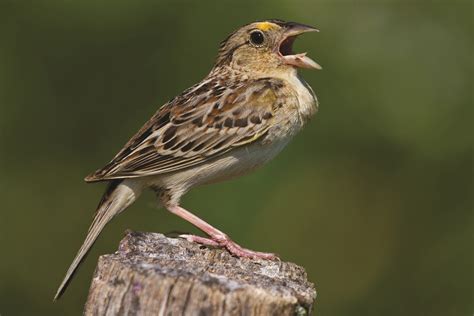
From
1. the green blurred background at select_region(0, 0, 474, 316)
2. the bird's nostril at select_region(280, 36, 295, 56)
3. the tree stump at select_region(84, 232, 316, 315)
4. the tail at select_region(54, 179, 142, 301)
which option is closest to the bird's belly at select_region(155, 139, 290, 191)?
the tail at select_region(54, 179, 142, 301)

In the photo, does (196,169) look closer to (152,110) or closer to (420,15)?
(152,110)

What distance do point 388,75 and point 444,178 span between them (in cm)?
105

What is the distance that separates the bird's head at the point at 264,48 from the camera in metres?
7.41

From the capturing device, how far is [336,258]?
9250 millimetres

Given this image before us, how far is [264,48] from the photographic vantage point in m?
7.50

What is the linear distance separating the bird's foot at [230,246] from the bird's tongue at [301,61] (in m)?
1.45

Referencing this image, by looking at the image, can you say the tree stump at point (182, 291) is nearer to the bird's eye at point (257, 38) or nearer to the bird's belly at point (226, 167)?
the bird's belly at point (226, 167)

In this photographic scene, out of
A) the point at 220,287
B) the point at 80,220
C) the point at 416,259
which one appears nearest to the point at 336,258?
the point at 416,259

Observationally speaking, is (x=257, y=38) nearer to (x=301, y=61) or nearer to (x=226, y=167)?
(x=301, y=61)

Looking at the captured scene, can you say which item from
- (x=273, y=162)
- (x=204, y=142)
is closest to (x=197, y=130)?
(x=204, y=142)

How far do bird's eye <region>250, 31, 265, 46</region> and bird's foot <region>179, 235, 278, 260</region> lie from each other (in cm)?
162

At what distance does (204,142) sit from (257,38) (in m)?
1.01

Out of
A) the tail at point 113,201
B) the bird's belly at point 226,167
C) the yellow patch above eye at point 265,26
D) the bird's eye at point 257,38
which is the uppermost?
the yellow patch above eye at point 265,26

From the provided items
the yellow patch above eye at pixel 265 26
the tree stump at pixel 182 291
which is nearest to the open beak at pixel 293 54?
the yellow patch above eye at pixel 265 26
